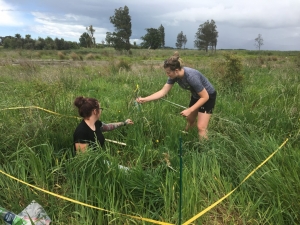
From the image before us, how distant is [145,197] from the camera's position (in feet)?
7.77

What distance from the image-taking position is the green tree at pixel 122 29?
47500mm

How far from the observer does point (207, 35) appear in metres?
52.5

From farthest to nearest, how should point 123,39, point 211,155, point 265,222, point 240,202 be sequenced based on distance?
point 123,39 → point 211,155 → point 240,202 → point 265,222

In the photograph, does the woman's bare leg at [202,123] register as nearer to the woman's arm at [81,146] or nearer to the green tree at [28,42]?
the woman's arm at [81,146]

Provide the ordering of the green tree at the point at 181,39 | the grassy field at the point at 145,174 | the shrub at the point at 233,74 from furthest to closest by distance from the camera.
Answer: the green tree at the point at 181,39
the shrub at the point at 233,74
the grassy field at the point at 145,174

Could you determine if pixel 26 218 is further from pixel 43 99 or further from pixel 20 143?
pixel 43 99

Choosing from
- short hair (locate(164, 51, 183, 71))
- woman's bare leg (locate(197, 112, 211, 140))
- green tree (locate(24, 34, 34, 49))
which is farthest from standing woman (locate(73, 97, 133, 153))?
green tree (locate(24, 34, 34, 49))

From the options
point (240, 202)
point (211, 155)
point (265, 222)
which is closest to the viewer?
point (265, 222)

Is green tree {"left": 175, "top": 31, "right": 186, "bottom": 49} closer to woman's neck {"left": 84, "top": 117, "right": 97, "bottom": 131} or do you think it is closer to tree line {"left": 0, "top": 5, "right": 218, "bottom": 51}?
tree line {"left": 0, "top": 5, "right": 218, "bottom": 51}

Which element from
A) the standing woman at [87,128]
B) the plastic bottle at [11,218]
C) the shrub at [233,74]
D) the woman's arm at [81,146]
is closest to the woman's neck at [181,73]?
the standing woman at [87,128]

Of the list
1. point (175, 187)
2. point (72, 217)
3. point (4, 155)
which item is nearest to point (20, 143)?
point (4, 155)

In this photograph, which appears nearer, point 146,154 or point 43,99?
point 146,154

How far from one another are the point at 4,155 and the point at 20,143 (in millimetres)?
214

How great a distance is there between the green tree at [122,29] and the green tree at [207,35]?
15560mm
